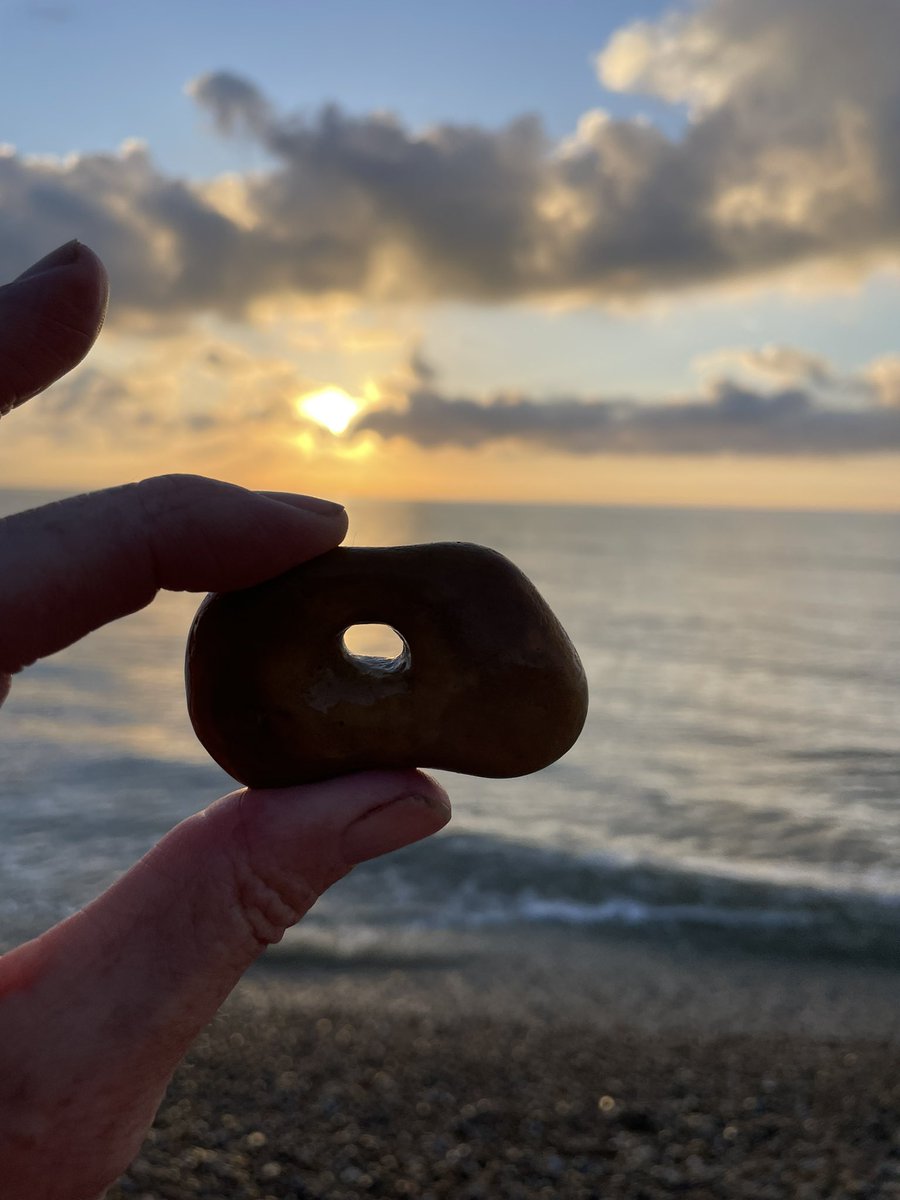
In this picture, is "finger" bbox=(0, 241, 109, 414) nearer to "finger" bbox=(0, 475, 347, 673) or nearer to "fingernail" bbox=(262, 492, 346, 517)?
"finger" bbox=(0, 475, 347, 673)

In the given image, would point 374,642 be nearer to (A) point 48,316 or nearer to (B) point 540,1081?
(B) point 540,1081

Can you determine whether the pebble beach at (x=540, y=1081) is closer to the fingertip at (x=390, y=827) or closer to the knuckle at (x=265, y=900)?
the knuckle at (x=265, y=900)

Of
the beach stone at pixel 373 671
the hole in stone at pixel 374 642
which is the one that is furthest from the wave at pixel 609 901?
the hole in stone at pixel 374 642

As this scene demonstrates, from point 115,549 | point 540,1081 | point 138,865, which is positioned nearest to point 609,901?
point 540,1081

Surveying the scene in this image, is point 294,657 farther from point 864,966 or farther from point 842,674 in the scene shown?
point 842,674

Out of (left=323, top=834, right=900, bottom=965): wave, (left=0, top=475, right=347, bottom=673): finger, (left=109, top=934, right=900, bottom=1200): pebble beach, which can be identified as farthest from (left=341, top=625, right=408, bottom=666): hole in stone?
(left=0, top=475, right=347, bottom=673): finger

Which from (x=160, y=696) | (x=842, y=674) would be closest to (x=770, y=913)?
(x=160, y=696)
